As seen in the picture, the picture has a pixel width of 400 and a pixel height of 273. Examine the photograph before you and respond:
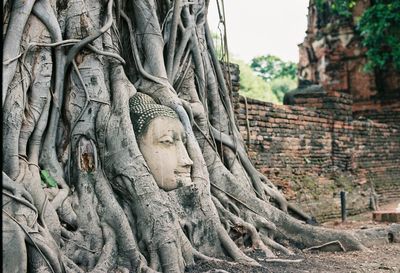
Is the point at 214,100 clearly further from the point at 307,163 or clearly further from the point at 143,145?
the point at 307,163

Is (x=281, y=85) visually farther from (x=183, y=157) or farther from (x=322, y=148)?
(x=183, y=157)

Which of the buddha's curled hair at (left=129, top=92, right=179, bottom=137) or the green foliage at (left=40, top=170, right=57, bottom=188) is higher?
the buddha's curled hair at (left=129, top=92, right=179, bottom=137)

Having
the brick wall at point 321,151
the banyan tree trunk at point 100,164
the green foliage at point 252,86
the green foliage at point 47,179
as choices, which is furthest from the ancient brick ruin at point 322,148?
the green foliage at point 252,86

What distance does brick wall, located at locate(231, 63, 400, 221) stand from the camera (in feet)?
24.3

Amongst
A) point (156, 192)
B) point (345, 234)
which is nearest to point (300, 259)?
point (345, 234)

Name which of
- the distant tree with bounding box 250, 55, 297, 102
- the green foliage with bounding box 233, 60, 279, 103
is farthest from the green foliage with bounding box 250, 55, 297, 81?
the green foliage with bounding box 233, 60, 279, 103

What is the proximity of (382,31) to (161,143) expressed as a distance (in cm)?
966

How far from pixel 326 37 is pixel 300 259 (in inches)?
465

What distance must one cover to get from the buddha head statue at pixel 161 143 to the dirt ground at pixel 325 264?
0.66m

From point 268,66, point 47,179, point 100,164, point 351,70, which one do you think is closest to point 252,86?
point 268,66

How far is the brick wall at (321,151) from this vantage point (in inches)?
292

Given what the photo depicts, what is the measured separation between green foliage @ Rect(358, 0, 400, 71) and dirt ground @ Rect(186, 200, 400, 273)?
27.4 feet

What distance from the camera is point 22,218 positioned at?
3.13 meters

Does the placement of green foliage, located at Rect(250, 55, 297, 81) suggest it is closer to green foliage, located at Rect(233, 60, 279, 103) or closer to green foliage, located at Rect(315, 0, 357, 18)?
green foliage, located at Rect(233, 60, 279, 103)
